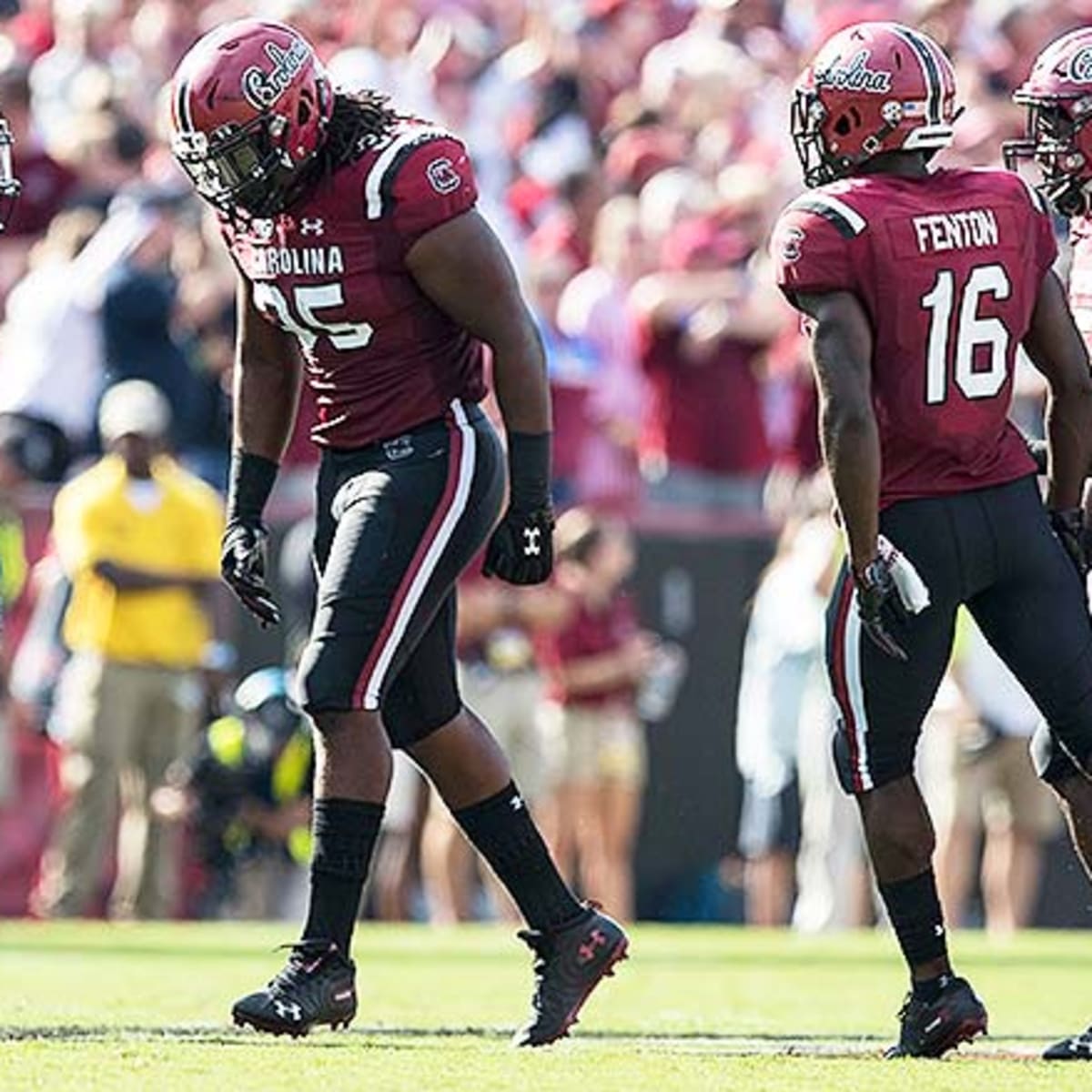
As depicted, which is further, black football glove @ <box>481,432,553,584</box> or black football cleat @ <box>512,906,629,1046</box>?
black football cleat @ <box>512,906,629,1046</box>

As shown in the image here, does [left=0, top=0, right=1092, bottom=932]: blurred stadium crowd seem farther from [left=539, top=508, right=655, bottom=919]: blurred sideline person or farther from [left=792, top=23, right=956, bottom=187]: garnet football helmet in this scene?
[left=792, top=23, right=956, bottom=187]: garnet football helmet

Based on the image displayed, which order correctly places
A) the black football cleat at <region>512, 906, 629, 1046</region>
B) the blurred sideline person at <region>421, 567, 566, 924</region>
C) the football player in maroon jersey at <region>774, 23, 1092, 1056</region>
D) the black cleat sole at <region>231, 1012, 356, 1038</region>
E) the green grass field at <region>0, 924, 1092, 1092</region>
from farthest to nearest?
the blurred sideline person at <region>421, 567, 566, 924</region>
the black football cleat at <region>512, 906, 629, 1046</region>
the black cleat sole at <region>231, 1012, 356, 1038</region>
the football player in maroon jersey at <region>774, 23, 1092, 1056</region>
the green grass field at <region>0, 924, 1092, 1092</region>

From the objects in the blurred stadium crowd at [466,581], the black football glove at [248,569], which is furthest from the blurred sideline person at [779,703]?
the black football glove at [248,569]

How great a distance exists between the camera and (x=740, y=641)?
15023 mm

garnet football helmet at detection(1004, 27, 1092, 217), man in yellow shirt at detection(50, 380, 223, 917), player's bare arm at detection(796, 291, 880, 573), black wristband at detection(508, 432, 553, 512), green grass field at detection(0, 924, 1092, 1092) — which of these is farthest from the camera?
man in yellow shirt at detection(50, 380, 223, 917)

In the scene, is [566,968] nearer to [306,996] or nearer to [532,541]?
[306,996]

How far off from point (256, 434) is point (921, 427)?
1.73 metres

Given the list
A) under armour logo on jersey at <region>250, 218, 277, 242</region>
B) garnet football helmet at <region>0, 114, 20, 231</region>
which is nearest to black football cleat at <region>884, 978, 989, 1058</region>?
under armour logo on jersey at <region>250, 218, 277, 242</region>

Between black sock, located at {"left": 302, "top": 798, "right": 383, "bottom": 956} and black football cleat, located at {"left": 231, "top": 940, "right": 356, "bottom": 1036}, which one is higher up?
black sock, located at {"left": 302, "top": 798, "right": 383, "bottom": 956}

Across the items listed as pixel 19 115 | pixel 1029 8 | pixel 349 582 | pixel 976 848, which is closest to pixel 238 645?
pixel 19 115

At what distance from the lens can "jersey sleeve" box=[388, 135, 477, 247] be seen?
7352 millimetres

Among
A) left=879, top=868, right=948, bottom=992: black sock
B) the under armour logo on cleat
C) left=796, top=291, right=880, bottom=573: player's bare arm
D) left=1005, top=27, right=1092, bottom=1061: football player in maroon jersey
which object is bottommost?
the under armour logo on cleat

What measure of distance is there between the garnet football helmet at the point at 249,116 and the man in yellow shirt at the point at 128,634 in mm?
6591

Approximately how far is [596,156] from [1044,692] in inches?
379
